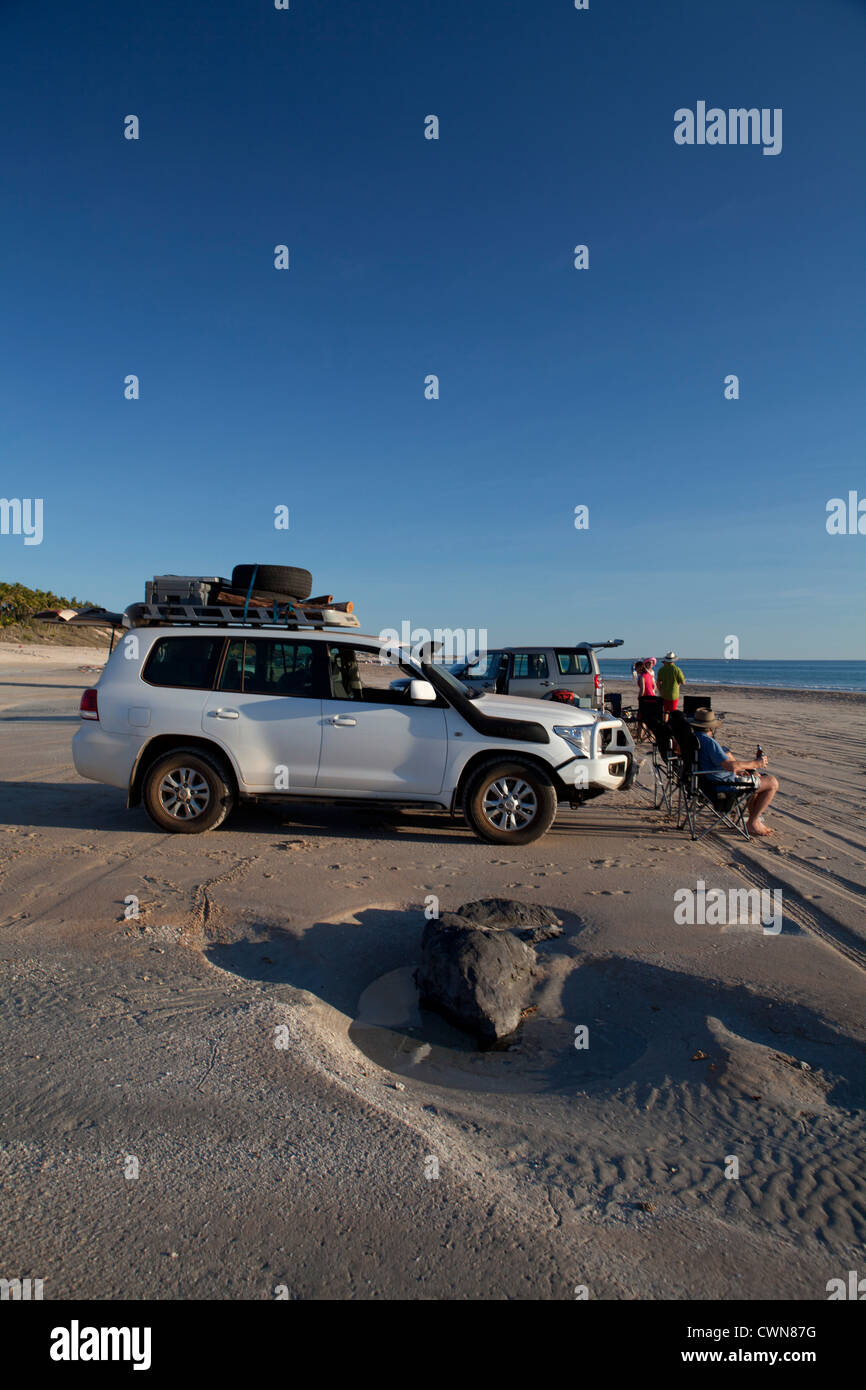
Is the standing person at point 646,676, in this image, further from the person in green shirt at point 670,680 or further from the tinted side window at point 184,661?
the tinted side window at point 184,661

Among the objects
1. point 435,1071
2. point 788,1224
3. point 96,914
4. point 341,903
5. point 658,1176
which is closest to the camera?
point 788,1224

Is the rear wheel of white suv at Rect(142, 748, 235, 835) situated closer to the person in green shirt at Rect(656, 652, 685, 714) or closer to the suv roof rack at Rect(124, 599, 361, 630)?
the suv roof rack at Rect(124, 599, 361, 630)

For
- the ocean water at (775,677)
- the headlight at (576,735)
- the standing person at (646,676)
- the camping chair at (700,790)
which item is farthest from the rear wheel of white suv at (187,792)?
the ocean water at (775,677)

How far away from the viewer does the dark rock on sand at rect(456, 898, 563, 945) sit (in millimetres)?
4906

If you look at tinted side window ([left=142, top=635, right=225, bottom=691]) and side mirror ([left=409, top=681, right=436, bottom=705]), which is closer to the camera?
side mirror ([left=409, top=681, right=436, bottom=705])

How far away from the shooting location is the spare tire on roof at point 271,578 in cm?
832

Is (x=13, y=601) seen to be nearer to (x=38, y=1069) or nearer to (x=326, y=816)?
(x=326, y=816)

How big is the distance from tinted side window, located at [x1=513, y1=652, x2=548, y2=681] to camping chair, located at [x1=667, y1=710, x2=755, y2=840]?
7.41 metres

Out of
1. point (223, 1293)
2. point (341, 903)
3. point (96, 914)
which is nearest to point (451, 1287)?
point (223, 1293)

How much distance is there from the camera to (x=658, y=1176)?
2.80 metres

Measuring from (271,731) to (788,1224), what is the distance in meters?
5.85

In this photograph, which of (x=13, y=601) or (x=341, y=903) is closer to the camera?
(x=341, y=903)

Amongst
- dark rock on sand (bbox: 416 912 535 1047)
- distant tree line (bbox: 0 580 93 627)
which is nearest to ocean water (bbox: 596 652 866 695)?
dark rock on sand (bbox: 416 912 535 1047)

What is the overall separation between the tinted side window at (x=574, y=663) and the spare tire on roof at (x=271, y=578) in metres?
8.35
